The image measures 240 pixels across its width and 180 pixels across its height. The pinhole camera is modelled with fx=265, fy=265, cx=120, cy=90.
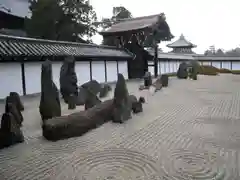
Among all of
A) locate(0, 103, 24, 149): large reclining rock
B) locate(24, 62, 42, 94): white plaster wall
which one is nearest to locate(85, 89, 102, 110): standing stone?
locate(0, 103, 24, 149): large reclining rock

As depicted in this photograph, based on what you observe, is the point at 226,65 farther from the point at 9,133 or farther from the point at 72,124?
the point at 9,133

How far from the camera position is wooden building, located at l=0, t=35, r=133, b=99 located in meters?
14.6

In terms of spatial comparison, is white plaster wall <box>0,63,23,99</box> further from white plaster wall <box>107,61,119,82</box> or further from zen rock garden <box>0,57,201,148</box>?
white plaster wall <box>107,61,119,82</box>

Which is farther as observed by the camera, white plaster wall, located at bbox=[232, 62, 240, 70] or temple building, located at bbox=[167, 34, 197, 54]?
temple building, located at bbox=[167, 34, 197, 54]

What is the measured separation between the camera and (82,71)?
20.1 metres

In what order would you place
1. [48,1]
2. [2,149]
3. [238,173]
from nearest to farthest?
[238,173] < [2,149] < [48,1]

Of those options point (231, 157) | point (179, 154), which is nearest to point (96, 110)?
point (179, 154)

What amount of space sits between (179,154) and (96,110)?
3.46m

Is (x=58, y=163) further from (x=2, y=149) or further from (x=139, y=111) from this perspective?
(x=139, y=111)

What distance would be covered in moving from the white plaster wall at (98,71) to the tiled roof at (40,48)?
86 cm

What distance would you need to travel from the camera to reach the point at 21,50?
15.0m

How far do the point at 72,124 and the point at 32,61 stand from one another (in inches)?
390

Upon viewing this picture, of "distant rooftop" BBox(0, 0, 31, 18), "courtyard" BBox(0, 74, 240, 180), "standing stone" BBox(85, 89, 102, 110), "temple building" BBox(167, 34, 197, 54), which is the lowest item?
"courtyard" BBox(0, 74, 240, 180)

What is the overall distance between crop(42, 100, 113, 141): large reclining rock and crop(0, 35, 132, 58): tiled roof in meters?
7.69
